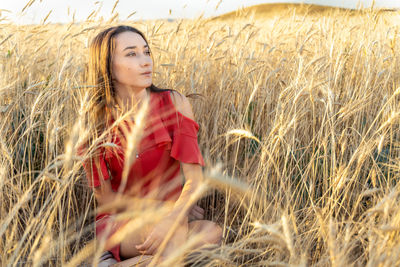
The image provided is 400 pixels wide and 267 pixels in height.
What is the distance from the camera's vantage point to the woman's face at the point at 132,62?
1686 millimetres

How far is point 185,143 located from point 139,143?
21 centimetres

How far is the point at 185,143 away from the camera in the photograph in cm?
167

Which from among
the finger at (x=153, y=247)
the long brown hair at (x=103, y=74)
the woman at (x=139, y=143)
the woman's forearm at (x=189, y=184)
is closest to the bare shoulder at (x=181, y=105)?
the woman at (x=139, y=143)

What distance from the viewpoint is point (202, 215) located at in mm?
1828

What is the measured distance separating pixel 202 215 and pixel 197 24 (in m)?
1.54

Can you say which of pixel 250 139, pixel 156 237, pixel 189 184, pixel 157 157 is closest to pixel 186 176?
pixel 189 184

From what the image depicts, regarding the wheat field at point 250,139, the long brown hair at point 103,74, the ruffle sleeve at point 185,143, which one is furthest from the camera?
the long brown hair at point 103,74

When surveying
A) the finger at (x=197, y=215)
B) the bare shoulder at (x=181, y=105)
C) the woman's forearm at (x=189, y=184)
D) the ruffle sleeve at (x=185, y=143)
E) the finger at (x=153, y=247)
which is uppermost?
the bare shoulder at (x=181, y=105)

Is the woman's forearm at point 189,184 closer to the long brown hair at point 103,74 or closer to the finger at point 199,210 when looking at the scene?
the finger at point 199,210

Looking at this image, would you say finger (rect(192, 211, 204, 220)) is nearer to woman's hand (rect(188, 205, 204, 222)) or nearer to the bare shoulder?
woman's hand (rect(188, 205, 204, 222))

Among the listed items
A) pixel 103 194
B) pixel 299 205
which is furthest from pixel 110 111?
pixel 299 205

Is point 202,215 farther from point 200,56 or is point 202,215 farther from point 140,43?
point 200,56

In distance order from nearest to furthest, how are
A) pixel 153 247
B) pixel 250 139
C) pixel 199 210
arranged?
pixel 153 247, pixel 199 210, pixel 250 139

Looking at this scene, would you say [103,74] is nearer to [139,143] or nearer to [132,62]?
[132,62]
